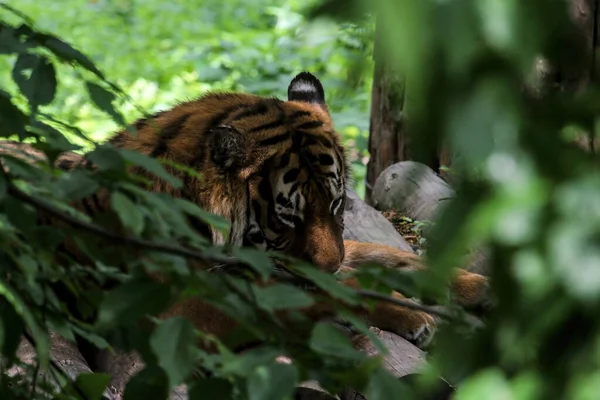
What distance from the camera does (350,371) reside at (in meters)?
1.24

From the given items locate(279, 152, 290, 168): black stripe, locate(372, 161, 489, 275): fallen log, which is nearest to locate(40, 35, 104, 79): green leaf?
locate(279, 152, 290, 168): black stripe

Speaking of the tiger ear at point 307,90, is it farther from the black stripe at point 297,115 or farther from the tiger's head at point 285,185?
the tiger's head at point 285,185

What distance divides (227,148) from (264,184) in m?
0.20

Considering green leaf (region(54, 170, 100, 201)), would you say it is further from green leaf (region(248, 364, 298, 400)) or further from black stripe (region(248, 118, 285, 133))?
black stripe (region(248, 118, 285, 133))

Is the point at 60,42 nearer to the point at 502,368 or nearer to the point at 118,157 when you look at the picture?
the point at 118,157

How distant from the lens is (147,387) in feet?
4.30

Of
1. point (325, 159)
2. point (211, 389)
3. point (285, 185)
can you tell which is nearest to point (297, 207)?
point (285, 185)

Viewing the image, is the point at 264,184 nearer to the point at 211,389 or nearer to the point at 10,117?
the point at 10,117

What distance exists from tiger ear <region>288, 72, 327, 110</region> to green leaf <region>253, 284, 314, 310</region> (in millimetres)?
2870

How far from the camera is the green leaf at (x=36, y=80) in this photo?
146cm

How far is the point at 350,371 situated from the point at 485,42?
0.64 m

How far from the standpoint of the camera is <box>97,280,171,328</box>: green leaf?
1182 mm

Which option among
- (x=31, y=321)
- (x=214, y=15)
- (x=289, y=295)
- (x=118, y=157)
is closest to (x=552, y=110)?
(x=289, y=295)

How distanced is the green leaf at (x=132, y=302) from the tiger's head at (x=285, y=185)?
2175 mm
